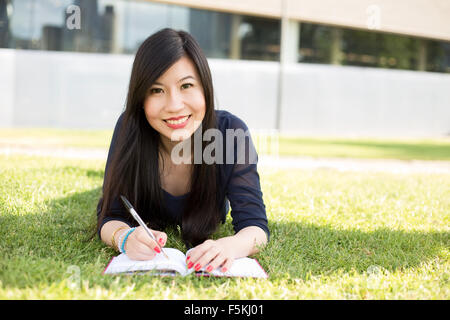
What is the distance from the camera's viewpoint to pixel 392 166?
26.2 feet

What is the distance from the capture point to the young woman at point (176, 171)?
7.38ft

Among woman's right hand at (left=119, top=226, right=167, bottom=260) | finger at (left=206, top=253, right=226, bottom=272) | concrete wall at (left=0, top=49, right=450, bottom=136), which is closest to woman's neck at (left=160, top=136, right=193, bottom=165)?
woman's right hand at (left=119, top=226, right=167, bottom=260)

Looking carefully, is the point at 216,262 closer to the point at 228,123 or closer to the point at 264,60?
the point at 228,123

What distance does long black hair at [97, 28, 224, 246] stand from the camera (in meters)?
2.35

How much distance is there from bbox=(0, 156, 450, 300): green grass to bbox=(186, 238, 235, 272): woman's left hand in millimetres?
66

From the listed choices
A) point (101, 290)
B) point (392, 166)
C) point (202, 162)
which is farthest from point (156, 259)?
point (392, 166)

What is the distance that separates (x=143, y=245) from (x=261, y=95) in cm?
1387

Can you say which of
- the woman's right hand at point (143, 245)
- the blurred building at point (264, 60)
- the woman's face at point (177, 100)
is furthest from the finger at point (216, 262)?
the blurred building at point (264, 60)

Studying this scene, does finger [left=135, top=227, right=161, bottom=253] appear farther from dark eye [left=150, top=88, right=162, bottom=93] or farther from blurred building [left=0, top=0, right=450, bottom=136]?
blurred building [left=0, top=0, right=450, bottom=136]

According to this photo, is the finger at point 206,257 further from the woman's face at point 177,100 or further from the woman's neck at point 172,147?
the woman's neck at point 172,147

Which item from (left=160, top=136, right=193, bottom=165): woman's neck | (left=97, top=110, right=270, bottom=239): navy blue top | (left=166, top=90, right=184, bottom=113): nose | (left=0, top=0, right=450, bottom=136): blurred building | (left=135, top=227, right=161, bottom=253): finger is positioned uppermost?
(left=0, top=0, right=450, bottom=136): blurred building

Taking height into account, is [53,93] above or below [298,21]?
below
